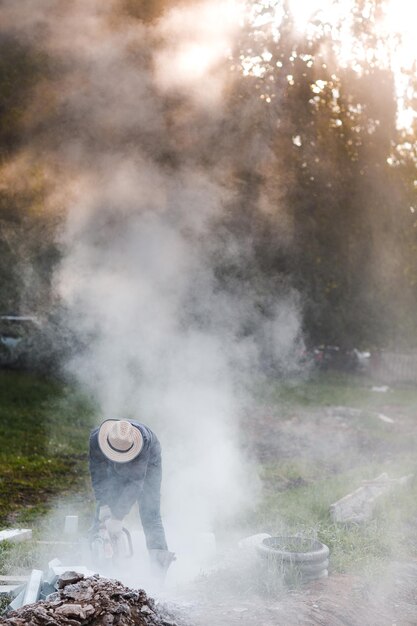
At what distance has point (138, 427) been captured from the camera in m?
5.75

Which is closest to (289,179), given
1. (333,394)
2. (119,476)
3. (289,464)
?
(333,394)

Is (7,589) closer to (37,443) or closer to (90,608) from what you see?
(90,608)

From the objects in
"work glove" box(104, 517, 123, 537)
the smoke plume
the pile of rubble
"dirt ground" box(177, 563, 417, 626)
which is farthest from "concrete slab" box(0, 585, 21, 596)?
the smoke plume

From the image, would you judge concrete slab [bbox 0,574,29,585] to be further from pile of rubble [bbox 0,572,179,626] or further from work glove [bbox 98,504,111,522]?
pile of rubble [bbox 0,572,179,626]

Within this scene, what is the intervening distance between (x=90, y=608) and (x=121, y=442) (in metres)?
1.50

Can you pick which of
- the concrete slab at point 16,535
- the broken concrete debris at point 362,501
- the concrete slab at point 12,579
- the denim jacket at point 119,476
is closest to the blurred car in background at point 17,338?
the broken concrete debris at point 362,501

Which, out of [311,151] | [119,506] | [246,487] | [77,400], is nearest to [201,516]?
[246,487]

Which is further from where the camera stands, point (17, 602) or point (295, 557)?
point (295, 557)

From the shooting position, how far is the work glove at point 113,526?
218 inches

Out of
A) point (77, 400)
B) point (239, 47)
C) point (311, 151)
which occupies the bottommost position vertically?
point (77, 400)

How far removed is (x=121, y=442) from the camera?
18.2 ft

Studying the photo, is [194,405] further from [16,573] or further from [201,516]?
[16,573]

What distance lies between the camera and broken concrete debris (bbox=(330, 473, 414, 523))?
297 inches

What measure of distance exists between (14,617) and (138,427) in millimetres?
1813
